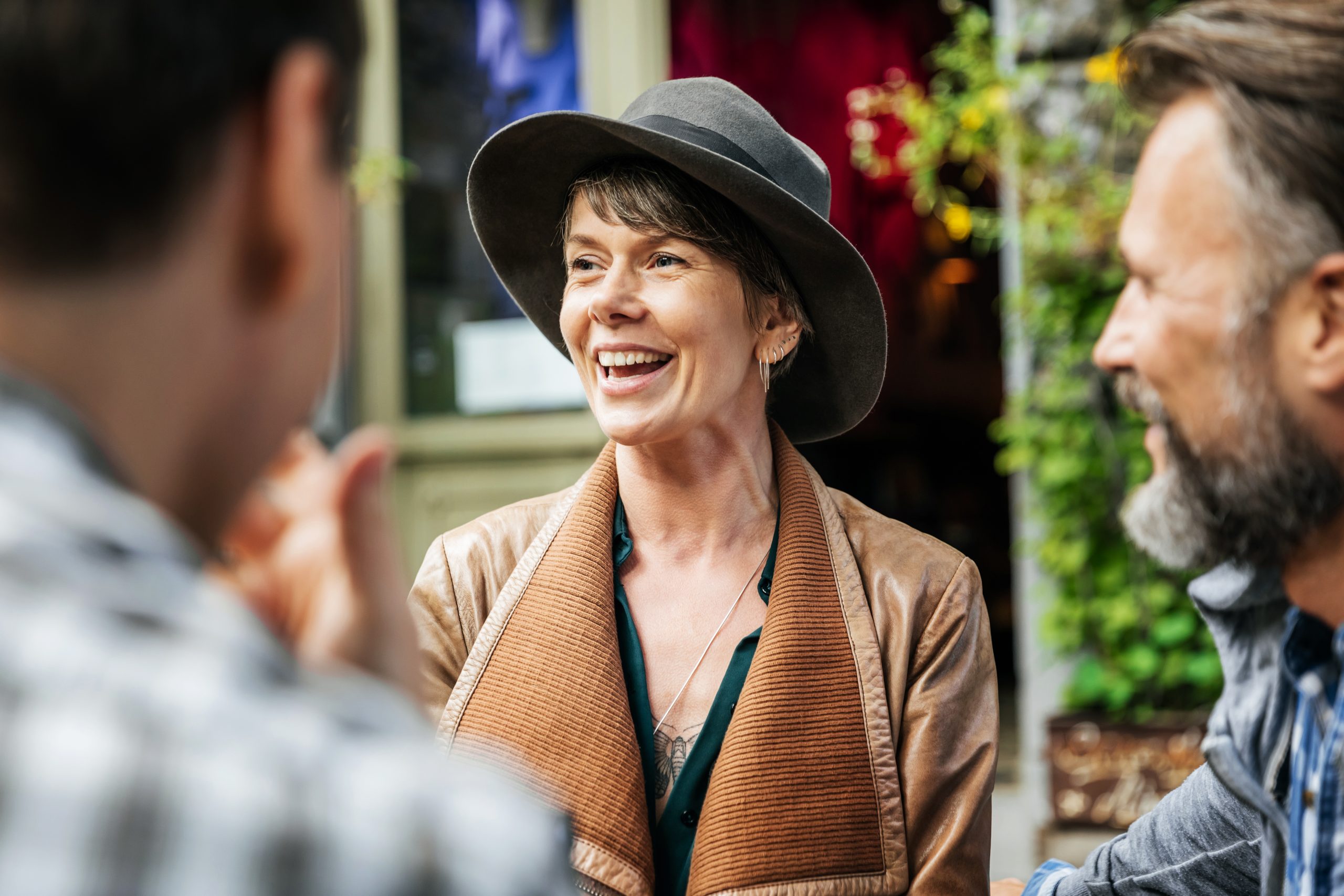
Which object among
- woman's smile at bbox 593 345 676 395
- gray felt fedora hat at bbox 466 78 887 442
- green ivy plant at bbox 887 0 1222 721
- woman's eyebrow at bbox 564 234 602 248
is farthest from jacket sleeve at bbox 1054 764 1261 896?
green ivy plant at bbox 887 0 1222 721

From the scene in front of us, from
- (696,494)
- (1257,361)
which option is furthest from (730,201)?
(1257,361)

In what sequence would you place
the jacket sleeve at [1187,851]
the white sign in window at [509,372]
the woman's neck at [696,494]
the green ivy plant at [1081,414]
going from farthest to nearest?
the white sign in window at [509,372]
the green ivy plant at [1081,414]
the woman's neck at [696,494]
the jacket sleeve at [1187,851]

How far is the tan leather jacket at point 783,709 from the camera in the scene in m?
1.68

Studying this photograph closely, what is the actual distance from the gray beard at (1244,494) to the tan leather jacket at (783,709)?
50 centimetres

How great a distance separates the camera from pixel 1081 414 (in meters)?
3.98

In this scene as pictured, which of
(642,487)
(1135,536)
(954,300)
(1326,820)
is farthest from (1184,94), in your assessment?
(954,300)

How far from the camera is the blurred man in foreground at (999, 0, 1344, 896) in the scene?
4.02 ft

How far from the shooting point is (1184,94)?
4.40 ft

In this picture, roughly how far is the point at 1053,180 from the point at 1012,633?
3.59 meters

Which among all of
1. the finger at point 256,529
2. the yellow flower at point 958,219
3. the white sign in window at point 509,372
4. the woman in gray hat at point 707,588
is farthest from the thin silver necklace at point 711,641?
the white sign in window at point 509,372

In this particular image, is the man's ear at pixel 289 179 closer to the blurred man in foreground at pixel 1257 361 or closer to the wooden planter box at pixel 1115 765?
the blurred man in foreground at pixel 1257 361

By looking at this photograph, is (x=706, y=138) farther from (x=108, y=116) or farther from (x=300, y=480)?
(x=108, y=116)

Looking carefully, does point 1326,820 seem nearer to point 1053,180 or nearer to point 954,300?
point 1053,180

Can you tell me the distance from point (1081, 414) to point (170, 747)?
3760 mm
